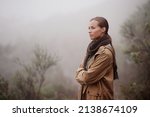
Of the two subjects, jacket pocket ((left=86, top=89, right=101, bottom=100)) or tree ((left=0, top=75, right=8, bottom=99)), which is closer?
jacket pocket ((left=86, top=89, right=101, bottom=100))

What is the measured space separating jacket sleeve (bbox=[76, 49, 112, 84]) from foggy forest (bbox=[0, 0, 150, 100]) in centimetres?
14

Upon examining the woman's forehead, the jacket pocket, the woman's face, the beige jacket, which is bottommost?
the jacket pocket

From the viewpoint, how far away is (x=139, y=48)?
15.9 ft

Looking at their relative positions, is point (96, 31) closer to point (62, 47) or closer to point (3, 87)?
point (62, 47)

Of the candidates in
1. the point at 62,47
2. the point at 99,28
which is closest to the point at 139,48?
the point at 99,28

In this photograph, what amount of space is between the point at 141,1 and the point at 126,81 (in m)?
0.90

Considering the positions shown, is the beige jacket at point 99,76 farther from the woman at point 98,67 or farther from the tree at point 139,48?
the tree at point 139,48

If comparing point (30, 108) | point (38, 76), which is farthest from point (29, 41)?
point (30, 108)

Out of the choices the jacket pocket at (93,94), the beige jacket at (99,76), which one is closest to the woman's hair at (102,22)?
the beige jacket at (99,76)

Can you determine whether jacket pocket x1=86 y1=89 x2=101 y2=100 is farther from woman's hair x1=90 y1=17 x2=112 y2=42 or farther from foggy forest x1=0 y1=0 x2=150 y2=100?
woman's hair x1=90 y1=17 x2=112 y2=42

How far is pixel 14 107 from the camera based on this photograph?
15.9 feet

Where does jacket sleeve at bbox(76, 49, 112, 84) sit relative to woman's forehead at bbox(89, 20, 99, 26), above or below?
below

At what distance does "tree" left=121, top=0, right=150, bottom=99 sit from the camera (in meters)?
4.80

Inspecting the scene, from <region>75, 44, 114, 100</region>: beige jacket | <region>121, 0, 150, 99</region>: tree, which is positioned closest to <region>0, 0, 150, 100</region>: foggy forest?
<region>121, 0, 150, 99</region>: tree
